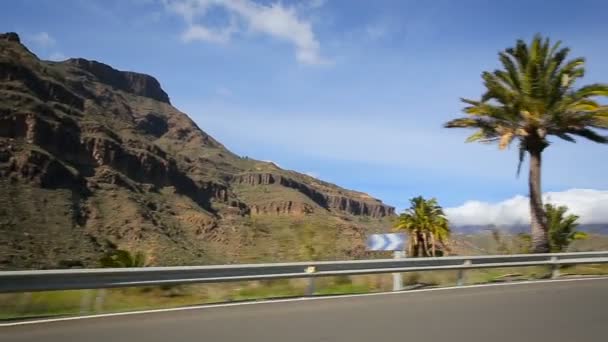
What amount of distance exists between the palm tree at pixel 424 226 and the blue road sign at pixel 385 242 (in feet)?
62.4

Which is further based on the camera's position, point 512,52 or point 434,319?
point 512,52

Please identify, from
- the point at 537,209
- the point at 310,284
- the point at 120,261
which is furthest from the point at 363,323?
the point at 120,261

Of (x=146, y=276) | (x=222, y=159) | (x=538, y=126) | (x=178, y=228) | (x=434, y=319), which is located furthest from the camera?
(x=222, y=159)

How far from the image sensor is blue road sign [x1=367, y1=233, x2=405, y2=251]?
68.0 ft

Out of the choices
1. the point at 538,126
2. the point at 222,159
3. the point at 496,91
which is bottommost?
the point at 538,126

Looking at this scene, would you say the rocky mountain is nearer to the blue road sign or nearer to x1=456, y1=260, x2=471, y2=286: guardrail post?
the blue road sign

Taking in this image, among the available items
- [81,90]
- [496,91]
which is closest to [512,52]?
[496,91]

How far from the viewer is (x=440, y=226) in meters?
41.2

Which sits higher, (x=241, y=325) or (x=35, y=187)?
(x=35, y=187)

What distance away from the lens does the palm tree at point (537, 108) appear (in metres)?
20.5

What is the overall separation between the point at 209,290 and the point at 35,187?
75099 millimetres

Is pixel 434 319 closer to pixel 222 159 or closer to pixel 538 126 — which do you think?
pixel 538 126

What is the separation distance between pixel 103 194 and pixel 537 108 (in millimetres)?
84505

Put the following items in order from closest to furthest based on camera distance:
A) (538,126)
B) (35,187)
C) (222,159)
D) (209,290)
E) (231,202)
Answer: (209,290) < (538,126) < (35,187) < (231,202) < (222,159)
